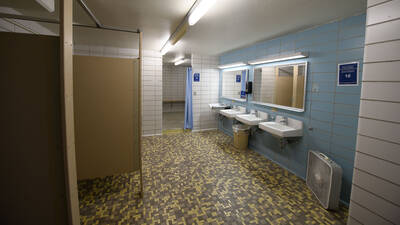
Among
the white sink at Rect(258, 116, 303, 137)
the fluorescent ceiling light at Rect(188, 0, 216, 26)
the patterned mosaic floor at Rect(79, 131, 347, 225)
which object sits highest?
the fluorescent ceiling light at Rect(188, 0, 216, 26)

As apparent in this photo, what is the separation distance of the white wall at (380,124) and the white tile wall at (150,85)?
4779 millimetres

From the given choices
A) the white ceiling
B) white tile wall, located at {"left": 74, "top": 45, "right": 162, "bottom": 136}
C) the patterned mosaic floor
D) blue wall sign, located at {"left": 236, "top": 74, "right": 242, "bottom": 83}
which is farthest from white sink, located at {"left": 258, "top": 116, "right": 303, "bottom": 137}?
white tile wall, located at {"left": 74, "top": 45, "right": 162, "bottom": 136}

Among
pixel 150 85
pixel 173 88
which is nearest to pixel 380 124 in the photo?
pixel 150 85

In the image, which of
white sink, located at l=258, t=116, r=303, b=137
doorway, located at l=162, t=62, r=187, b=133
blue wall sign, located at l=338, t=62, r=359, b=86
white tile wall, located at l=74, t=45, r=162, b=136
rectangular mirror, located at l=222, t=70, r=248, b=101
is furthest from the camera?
doorway, located at l=162, t=62, r=187, b=133

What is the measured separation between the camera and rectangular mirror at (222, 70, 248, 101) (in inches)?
187

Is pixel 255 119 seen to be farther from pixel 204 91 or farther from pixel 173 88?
pixel 173 88

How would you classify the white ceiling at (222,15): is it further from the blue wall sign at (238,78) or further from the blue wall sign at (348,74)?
the blue wall sign at (238,78)

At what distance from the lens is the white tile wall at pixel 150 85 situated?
4934mm

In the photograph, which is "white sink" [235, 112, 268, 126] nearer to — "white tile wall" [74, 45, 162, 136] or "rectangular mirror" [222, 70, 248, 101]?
"rectangular mirror" [222, 70, 248, 101]

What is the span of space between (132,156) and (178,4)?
2.04 m

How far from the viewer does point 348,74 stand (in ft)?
7.56

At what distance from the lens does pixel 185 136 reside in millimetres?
5340

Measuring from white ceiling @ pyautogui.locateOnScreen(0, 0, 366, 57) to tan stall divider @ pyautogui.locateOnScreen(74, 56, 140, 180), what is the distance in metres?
0.73

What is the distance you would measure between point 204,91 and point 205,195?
3778mm
